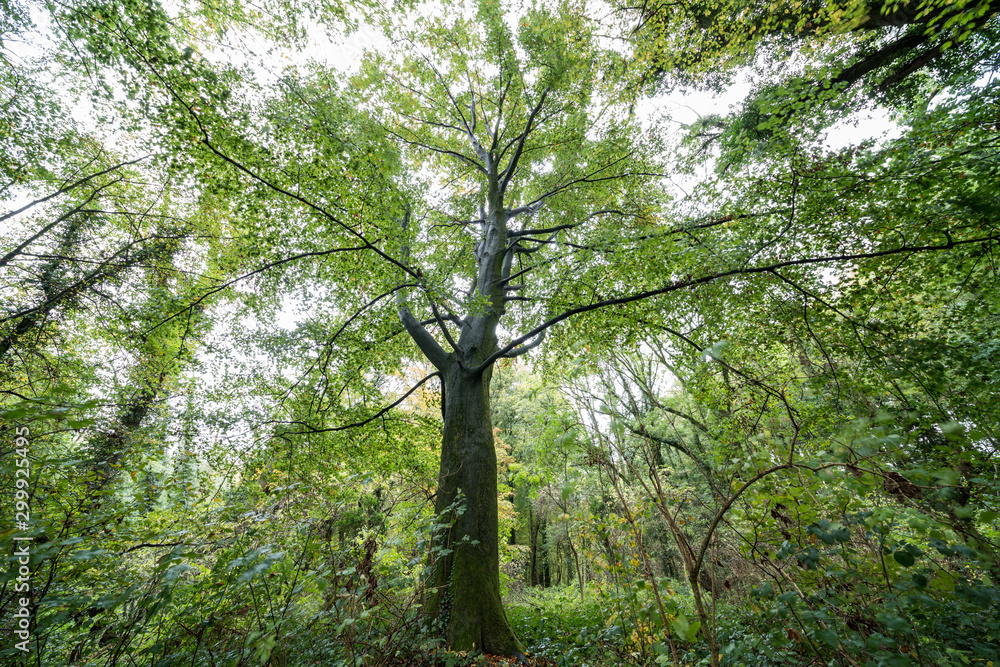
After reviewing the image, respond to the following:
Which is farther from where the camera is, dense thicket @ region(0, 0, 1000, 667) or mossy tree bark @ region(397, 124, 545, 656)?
mossy tree bark @ region(397, 124, 545, 656)

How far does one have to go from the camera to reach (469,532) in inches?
143

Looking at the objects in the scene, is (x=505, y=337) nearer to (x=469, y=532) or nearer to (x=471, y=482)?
(x=471, y=482)

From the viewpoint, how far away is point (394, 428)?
18.1 ft

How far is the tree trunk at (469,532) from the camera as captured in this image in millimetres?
3109

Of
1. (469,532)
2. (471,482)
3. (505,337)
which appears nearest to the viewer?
(469,532)

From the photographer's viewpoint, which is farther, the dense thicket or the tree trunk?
the tree trunk

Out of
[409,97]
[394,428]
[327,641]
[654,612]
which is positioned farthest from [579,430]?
[409,97]

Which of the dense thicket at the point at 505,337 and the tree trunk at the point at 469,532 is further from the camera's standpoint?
the tree trunk at the point at 469,532

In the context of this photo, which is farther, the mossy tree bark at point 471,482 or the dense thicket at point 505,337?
the mossy tree bark at point 471,482

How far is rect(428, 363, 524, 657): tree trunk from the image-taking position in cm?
311

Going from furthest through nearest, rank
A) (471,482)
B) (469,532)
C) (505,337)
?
(505,337) < (471,482) < (469,532)

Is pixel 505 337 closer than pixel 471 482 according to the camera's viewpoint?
No

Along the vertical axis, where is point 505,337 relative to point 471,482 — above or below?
above

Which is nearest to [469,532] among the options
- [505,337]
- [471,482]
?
[471,482]
